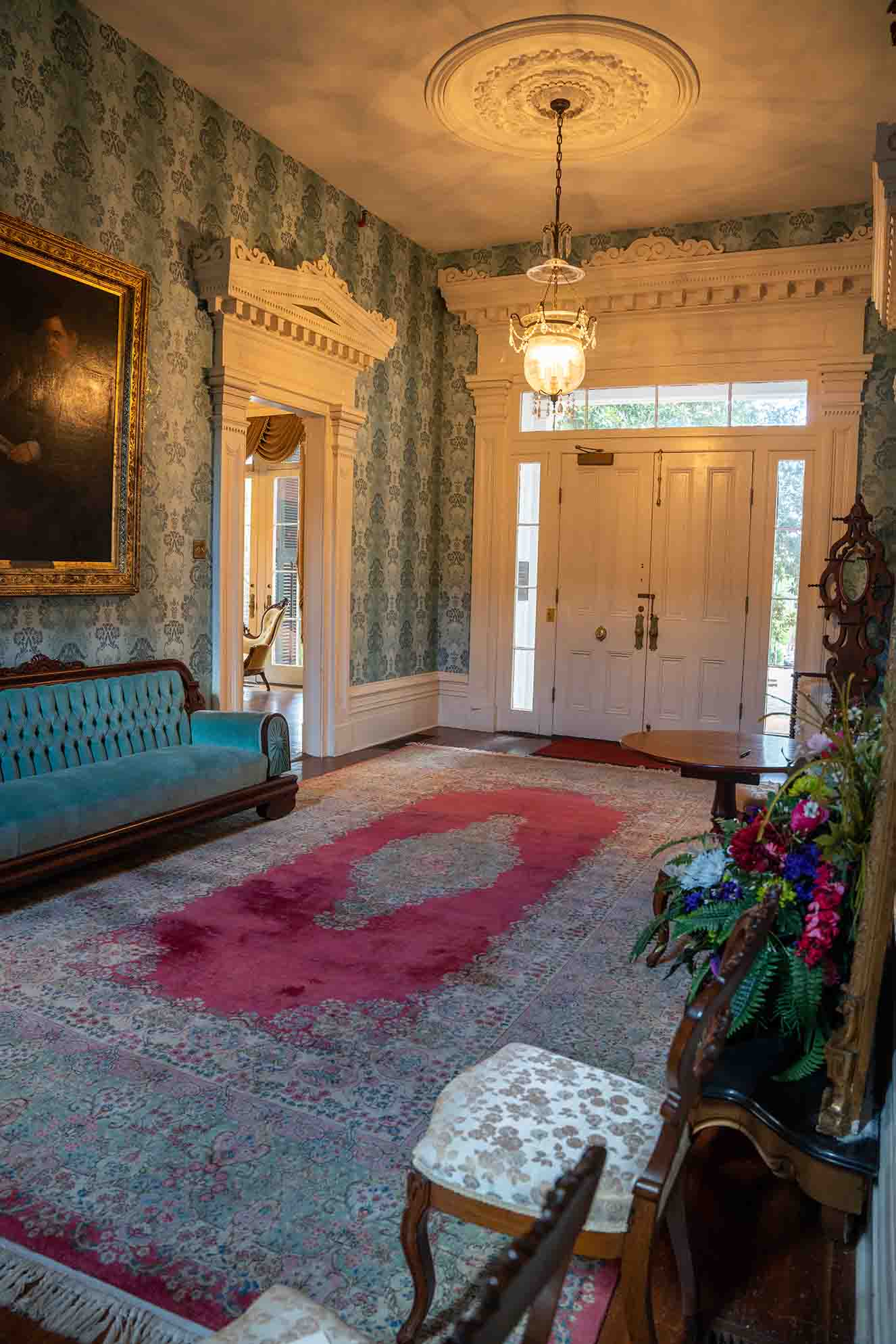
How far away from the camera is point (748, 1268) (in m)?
1.96

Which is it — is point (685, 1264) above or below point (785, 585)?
below

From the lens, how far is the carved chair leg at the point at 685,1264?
1.77m

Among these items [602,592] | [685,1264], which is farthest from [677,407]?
[685,1264]

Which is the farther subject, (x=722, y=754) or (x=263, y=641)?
(x=263, y=641)

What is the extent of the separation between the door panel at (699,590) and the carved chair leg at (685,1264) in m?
6.40

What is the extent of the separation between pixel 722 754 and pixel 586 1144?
3.20 meters

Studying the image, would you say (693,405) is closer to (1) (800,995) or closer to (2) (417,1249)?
(1) (800,995)

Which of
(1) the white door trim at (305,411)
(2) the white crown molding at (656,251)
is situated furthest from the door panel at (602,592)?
(1) the white door trim at (305,411)

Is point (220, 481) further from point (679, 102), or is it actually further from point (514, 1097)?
point (514, 1097)

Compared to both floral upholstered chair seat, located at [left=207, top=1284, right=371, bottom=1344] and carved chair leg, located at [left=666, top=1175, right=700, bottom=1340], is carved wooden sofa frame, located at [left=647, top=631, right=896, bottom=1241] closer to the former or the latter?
carved chair leg, located at [left=666, top=1175, right=700, bottom=1340]

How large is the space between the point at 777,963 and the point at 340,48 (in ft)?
17.3

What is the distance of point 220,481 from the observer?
5.92 m

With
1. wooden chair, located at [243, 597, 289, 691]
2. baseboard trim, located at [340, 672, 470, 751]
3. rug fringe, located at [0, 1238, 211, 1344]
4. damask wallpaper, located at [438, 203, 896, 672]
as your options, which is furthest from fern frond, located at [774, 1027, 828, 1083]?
wooden chair, located at [243, 597, 289, 691]

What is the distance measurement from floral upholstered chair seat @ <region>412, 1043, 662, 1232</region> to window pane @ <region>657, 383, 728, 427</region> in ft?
22.7
